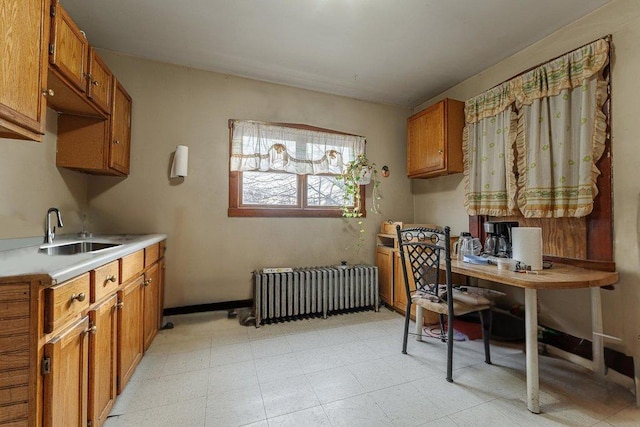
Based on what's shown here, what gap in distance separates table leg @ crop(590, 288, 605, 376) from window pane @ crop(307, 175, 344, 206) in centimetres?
234

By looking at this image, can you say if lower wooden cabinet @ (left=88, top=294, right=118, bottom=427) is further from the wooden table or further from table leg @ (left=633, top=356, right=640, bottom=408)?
table leg @ (left=633, top=356, right=640, bottom=408)

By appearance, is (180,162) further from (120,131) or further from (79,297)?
(79,297)

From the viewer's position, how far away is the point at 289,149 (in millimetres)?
3074

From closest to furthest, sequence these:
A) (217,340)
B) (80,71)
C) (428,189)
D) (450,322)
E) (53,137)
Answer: (80,71) < (450,322) < (53,137) < (217,340) < (428,189)

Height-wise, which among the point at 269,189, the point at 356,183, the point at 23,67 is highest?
the point at 23,67

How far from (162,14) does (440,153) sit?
9.19 ft

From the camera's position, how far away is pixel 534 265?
1.76m

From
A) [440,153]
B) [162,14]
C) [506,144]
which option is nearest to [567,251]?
[506,144]

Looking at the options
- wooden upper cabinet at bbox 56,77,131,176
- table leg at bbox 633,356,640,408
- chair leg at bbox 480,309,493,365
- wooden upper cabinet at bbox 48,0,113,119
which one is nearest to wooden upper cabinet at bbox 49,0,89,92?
wooden upper cabinet at bbox 48,0,113,119

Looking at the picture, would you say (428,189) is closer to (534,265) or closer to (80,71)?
(534,265)

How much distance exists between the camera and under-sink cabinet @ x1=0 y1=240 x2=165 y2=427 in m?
0.85

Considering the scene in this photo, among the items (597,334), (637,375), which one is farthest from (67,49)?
A: (637,375)

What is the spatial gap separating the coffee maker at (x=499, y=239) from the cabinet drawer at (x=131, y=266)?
264cm

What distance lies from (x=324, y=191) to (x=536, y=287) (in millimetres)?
2279
